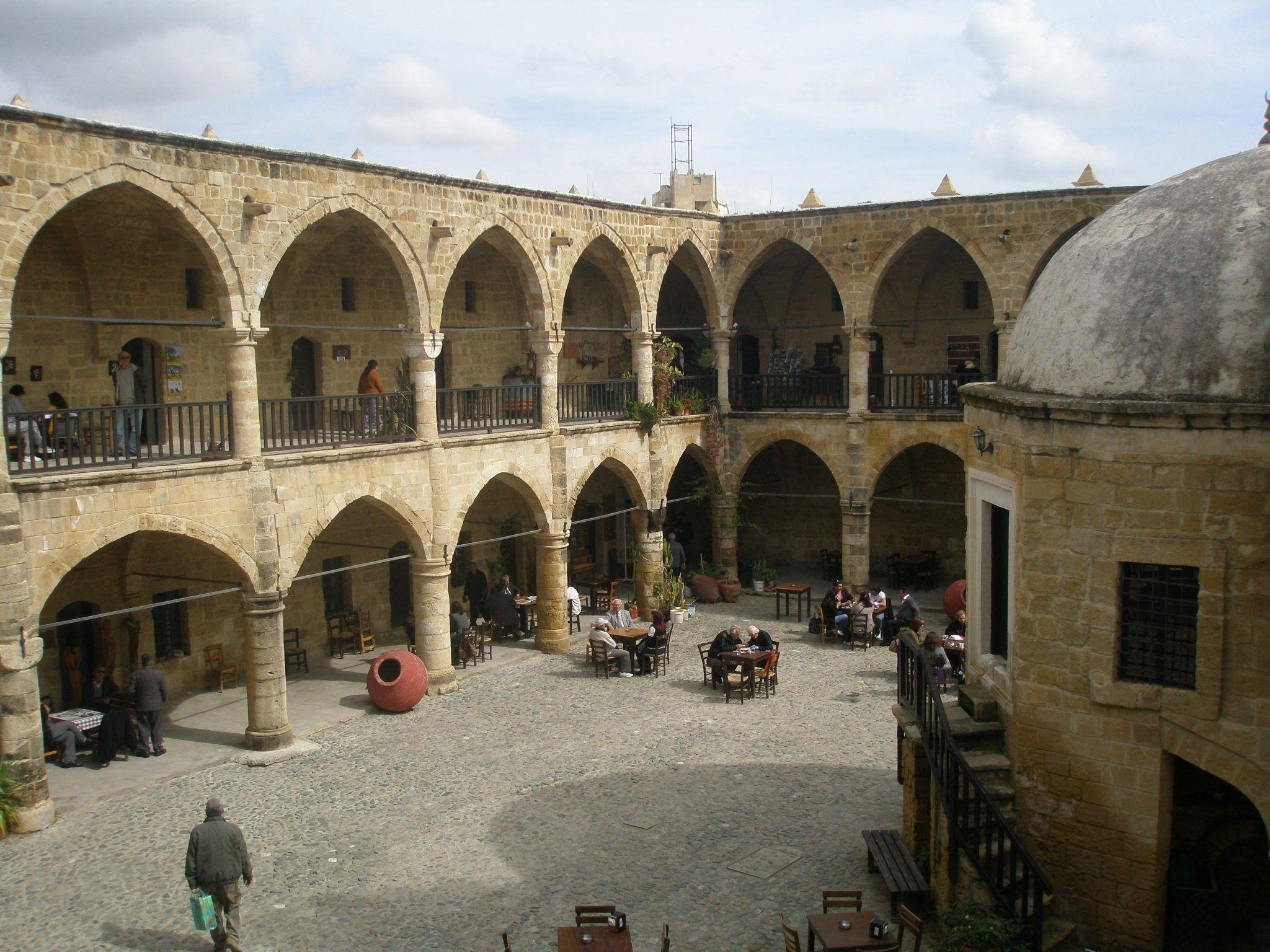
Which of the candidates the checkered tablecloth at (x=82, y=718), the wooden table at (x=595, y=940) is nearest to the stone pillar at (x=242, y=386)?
the checkered tablecloth at (x=82, y=718)

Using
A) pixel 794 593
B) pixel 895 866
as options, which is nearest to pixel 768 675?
pixel 794 593

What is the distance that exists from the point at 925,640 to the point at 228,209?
32.7ft

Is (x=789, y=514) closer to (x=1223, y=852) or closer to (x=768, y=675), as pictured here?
(x=768, y=675)

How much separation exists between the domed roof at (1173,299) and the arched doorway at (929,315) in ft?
44.2

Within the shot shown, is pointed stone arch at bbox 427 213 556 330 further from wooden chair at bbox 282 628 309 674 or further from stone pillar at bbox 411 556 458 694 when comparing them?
wooden chair at bbox 282 628 309 674

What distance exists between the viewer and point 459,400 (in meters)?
19.3

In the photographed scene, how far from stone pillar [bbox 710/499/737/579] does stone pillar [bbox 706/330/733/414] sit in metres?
1.88

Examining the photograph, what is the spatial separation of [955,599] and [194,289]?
1269 cm

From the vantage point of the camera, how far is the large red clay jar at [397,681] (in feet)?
51.6

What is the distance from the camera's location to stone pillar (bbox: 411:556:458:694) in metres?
16.8

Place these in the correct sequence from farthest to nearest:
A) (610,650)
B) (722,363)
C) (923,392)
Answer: (722,363) < (923,392) < (610,650)

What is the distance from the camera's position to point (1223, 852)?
8.34m

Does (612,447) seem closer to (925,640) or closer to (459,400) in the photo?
(459,400)

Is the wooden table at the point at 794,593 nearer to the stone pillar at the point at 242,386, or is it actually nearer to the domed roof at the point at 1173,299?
the stone pillar at the point at 242,386
